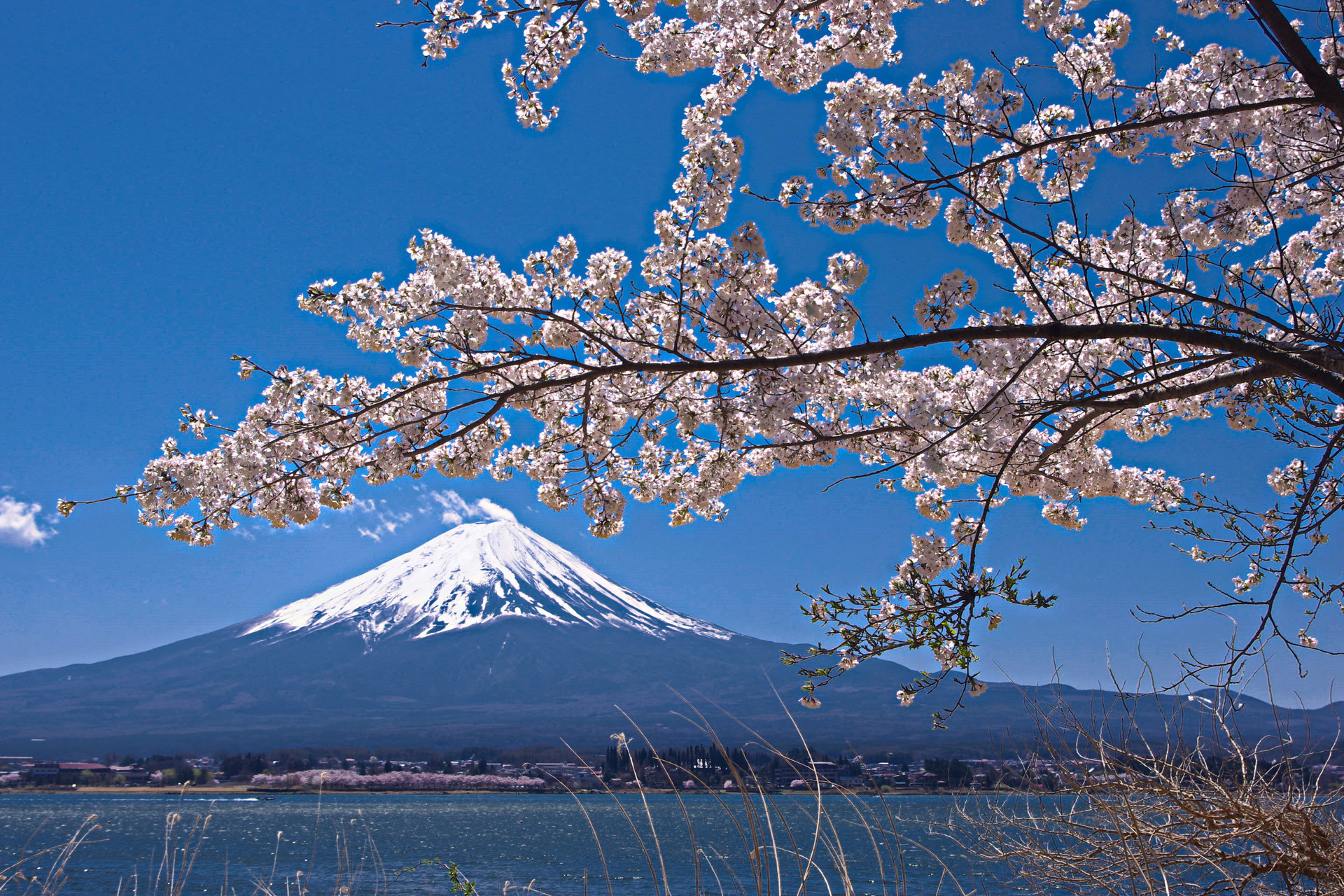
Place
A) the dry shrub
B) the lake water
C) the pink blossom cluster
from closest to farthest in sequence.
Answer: the dry shrub → the lake water → the pink blossom cluster

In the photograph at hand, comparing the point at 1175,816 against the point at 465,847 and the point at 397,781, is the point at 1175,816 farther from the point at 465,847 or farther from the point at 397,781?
the point at 397,781

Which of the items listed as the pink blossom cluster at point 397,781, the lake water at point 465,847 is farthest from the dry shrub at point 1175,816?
the pink blossom cluster at point 397,781

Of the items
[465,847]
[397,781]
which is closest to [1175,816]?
[465,847]

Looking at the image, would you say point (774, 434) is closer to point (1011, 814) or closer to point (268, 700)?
point (1011, 814)

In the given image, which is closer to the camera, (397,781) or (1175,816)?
(1175,816)

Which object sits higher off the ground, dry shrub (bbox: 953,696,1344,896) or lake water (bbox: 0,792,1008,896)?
dry shrub (bbox: 953,696,1344,896)

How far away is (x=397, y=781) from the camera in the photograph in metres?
139

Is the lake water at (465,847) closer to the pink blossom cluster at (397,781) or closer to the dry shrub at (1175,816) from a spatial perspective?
the dry shrub at (1175,816)

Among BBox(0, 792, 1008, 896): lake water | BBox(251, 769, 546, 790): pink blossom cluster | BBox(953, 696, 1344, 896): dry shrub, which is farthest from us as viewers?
BBox(251, 769, 546, 790): pink blossom cluster

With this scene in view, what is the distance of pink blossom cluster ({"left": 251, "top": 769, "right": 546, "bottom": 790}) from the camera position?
410ft

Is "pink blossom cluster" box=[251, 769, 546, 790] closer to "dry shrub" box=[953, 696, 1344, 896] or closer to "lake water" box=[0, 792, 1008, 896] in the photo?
"lake water" box=[0, 792, 1008, 896]

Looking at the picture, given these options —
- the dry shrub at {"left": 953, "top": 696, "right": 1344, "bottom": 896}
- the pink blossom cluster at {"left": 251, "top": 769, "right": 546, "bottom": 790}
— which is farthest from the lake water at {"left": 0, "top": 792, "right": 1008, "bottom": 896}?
the pink blossom cluster at {"left": 251, "top": 769, "right": 546, "bottom": 790}

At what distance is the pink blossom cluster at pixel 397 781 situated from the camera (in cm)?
12488

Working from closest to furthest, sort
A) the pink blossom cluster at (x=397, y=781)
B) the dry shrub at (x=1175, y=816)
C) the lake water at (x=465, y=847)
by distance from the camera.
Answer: the dry shrub at (x=1175, y=816), the lake water at (x=465, y=847), the pink blossom cluster at (x=397, y=781)
